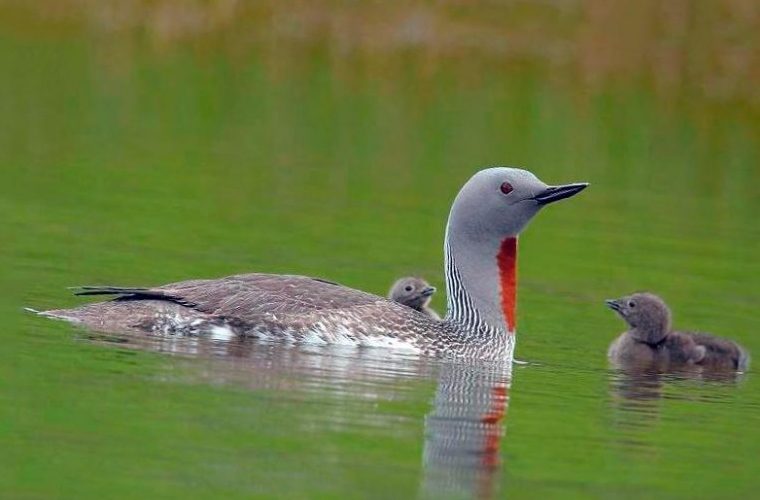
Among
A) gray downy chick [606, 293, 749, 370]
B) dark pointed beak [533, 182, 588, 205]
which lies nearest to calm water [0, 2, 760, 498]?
gray downy chick [606, 293, 749, 370]

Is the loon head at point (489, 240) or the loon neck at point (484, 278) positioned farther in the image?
the loon neck at point (484, 278)

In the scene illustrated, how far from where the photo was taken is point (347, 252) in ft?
47.5

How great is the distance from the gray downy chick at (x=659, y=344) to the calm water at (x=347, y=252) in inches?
6.5

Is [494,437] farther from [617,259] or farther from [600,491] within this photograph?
[617,259]

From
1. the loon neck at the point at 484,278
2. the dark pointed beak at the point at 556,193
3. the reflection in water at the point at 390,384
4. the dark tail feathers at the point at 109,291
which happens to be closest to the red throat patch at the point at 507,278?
the loon neck at the point at 484,278

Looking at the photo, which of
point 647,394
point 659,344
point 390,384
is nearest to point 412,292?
point 659,344

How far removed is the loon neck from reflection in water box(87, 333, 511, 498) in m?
0.40

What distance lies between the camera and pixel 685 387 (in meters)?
11.3

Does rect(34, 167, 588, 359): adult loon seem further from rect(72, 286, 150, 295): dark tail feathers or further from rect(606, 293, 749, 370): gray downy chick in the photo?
rect(606, 293, 749, 370): gray downy chick

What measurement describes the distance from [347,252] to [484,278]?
2808mm

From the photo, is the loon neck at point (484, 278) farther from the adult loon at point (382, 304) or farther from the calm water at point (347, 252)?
the calm water at point (347, 252)

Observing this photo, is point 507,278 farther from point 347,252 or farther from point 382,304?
point 347,252

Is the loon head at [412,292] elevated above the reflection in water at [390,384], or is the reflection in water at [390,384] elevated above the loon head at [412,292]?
the loon head at [412,292]

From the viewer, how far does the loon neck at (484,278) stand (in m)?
11.7
